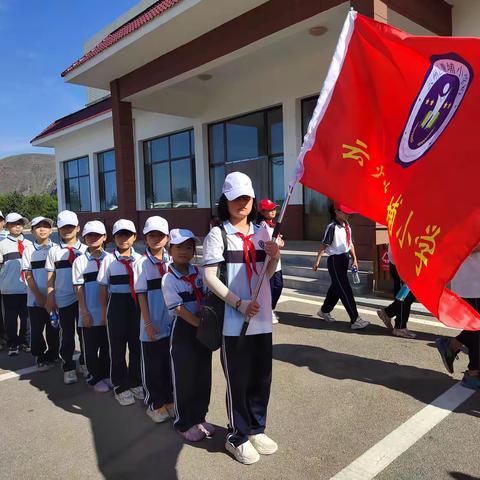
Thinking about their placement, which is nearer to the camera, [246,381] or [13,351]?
[246,381]

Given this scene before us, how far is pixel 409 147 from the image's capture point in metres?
2.34

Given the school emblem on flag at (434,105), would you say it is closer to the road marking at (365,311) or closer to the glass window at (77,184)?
the road marking at (365,311)

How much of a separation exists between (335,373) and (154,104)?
11020 millimetres

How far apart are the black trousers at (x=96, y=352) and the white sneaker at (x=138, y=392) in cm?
44

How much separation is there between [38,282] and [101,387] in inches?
51.6

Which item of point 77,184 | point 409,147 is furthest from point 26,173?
point 409,147

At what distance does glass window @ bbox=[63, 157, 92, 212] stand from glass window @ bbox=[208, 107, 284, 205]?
8.96m

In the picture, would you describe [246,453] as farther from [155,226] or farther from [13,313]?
[13,313]

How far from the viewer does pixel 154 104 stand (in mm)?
13078

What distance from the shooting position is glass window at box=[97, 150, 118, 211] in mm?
18981

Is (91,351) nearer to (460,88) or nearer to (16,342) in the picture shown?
(16,342)

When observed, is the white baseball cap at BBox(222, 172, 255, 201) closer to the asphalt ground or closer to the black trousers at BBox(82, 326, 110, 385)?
the asphalt ground

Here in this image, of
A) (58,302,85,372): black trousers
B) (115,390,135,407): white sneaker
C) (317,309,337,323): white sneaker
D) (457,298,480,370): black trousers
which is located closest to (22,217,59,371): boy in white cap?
(58,302,85,372): black trousers

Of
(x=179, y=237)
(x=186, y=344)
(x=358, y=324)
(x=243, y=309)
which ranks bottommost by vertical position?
(x=358, y=324)
